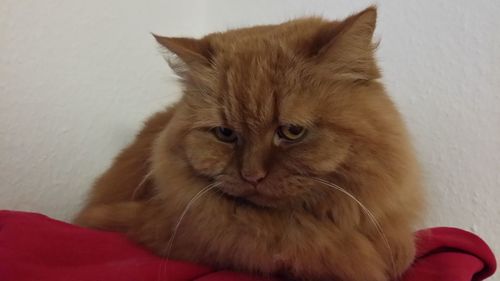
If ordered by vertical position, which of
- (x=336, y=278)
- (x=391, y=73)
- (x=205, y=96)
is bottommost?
(x=336, y=278)

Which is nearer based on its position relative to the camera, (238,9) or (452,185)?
(452,185)

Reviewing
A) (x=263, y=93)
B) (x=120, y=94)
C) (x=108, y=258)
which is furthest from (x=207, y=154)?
(x=120, y=94)

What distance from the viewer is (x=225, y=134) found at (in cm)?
92

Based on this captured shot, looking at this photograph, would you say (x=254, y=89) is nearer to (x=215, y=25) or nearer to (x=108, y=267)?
(x=108, y=267)

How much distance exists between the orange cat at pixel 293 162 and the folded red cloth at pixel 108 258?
4 cm

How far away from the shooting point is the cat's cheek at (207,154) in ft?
2.96

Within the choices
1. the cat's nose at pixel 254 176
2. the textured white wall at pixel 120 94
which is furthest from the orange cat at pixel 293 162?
the textured white wall at pixel 120 94

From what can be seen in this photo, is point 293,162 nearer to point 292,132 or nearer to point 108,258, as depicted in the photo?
point 292,132

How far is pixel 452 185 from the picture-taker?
1.30 meters

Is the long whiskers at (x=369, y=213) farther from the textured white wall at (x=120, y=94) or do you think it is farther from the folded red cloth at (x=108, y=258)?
the textured white wall at (x=120, y=94)

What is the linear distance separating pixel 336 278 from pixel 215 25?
4.53ft

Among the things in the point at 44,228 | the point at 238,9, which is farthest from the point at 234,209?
the point at 238,9

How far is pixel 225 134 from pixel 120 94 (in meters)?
0.82

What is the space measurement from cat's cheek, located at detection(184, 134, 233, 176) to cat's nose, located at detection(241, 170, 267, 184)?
62 millimetres
